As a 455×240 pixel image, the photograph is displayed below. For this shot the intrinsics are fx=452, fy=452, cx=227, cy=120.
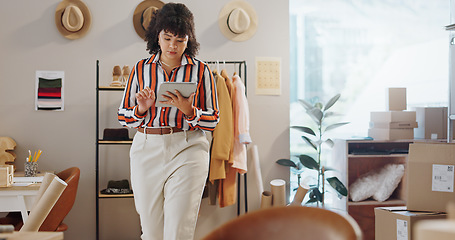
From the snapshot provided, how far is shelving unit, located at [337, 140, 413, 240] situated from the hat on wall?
1.26 m

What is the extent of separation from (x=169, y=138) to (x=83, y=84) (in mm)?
1770

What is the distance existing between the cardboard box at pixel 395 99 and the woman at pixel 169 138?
6.82 ft

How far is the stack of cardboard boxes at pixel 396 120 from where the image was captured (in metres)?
3.81

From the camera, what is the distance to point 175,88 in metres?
2.20

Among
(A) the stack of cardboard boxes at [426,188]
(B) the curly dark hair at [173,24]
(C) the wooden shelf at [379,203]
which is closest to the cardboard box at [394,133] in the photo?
(C) the wooden shelf at [379,203]

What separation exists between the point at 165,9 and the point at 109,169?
1.85 meters

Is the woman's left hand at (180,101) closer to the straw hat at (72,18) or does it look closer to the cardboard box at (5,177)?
the cardboard box at (5,177)

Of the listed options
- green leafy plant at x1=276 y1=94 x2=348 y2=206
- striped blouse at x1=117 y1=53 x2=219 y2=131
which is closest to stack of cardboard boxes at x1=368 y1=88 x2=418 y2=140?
green leafy plant at x1=276 y1=94 x2=348 y2=206

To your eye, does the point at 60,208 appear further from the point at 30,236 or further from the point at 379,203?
the point at 379,203

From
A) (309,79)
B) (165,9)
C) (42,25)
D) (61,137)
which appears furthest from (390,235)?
(42,25)

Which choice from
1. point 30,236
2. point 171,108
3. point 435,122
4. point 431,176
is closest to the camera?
point 30,236

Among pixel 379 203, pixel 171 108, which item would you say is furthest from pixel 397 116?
pixel 171 108

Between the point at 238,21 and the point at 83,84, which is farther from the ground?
the point at 238,21

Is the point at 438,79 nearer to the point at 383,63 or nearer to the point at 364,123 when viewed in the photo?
the point at 383,63
